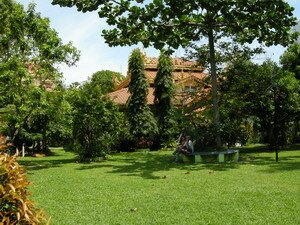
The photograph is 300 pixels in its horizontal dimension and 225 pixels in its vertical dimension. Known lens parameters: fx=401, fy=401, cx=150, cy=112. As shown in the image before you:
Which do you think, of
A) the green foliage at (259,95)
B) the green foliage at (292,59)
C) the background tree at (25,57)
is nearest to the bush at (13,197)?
the background tree at (25,57)

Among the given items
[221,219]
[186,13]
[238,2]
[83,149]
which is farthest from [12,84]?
[221,219]

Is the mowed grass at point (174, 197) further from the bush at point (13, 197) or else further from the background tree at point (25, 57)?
the background tree at point (25, 57)

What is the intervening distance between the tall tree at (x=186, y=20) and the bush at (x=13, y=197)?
1115 centimetres

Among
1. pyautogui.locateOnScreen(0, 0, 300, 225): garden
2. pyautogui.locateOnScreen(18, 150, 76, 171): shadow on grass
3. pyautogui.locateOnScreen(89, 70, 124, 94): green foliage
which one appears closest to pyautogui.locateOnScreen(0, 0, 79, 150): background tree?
pyautogui.locateOnScreen(0, 0, 300, 225): garden

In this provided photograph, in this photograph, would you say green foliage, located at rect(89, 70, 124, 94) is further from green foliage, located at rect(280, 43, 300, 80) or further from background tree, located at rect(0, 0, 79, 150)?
background tree, located at rect(0, 0, 79, 150)

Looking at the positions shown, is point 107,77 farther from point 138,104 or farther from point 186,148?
point 186,148

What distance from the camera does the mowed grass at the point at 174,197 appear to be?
Result: 20.1 feet

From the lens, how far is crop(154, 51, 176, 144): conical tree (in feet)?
88.1

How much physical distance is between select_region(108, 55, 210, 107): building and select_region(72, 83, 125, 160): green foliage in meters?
0.98

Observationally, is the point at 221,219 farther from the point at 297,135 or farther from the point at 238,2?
the point at 297,135

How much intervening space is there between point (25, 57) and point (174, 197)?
9906mm

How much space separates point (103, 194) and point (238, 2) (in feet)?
29.1

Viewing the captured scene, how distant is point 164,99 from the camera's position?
27516 millimetres

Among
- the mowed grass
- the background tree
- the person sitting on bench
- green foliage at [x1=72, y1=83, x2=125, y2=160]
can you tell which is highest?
the background tree
